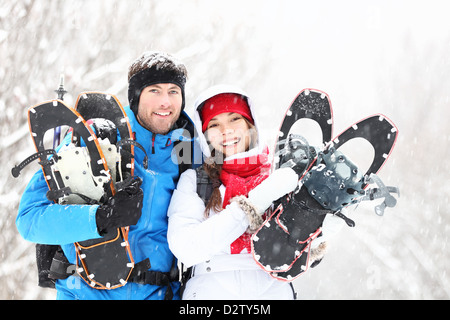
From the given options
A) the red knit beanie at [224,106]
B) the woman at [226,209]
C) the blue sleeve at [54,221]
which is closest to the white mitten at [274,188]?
the woman at [226,209]

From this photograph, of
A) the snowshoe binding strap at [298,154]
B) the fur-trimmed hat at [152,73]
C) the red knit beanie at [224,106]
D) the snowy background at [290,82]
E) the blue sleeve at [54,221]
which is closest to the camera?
the blue sleeve at [54,221]

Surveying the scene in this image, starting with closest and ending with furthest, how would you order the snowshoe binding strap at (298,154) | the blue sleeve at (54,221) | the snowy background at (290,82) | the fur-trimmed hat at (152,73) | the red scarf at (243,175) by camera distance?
the blue sleeve at (54,221) < the snowshoe binding strap at (298,154) < the red scarf at (243,175) < the fur-trimmed hat at (152,73) < the snowy background at (290,82)

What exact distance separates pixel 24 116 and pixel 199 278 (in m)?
5.56

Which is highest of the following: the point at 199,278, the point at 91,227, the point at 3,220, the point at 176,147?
the point at 176,147

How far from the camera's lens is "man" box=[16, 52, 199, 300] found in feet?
6.55

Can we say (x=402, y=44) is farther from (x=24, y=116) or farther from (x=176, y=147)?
(x=176, y=147)

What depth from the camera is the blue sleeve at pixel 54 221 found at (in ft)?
6.47

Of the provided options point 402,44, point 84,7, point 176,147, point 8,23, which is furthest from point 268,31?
point 176,147

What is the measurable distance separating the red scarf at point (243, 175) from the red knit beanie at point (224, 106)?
0.91 ft

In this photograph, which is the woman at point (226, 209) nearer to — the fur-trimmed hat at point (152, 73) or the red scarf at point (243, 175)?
the red scarf at point (243, 175)

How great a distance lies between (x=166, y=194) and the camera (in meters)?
2.35

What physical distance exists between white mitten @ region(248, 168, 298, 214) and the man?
556 millimetres

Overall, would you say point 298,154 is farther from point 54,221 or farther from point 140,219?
point 54,221

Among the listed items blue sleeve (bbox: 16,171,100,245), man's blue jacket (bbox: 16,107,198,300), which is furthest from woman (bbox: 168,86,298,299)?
blue sleeve (bbox: 16,171,100,245)
